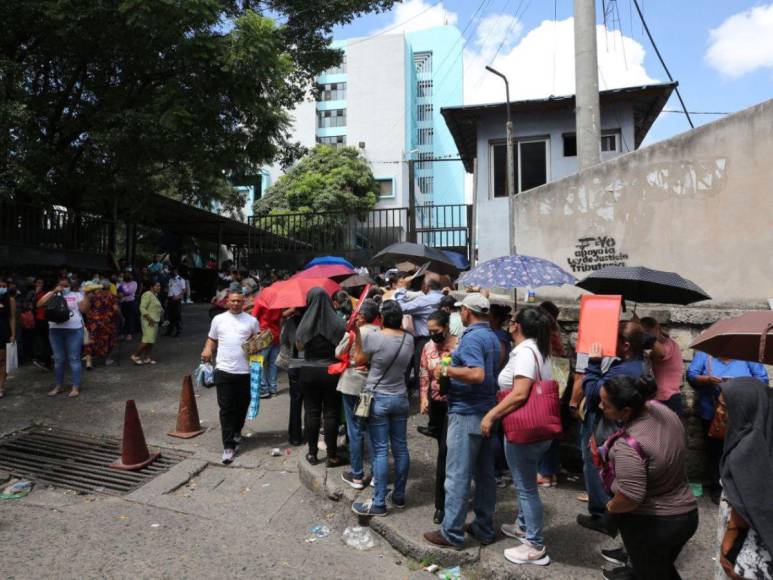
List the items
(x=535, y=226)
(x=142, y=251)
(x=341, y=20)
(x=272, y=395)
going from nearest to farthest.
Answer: (x=535, y=226), (x=272, y=395), (x=341, y=20), (x=142, y=251)

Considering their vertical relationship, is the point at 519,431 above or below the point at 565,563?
above

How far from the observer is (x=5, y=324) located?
7660mm

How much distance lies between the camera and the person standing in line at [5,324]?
299 inches

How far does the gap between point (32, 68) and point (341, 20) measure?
265 inches

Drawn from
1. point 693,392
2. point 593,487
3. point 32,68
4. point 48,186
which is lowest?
point 593,487

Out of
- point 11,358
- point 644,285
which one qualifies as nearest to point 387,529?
point 644,285

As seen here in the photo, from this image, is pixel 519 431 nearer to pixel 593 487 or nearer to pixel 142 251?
pixel 593 487

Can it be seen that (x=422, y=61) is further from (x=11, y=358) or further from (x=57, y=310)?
(x=57, y=310)

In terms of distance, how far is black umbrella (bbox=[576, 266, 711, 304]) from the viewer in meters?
4.48

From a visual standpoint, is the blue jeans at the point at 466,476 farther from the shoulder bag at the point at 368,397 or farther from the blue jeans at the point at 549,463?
the blue jeans at the point at 549,463

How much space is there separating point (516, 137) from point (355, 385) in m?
10.7

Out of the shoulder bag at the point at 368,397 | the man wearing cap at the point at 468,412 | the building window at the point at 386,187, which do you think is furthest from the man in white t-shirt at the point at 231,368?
the building window at the point at 386,187

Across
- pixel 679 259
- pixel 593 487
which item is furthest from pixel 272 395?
pixel 679 259

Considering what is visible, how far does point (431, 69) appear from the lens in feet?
157
